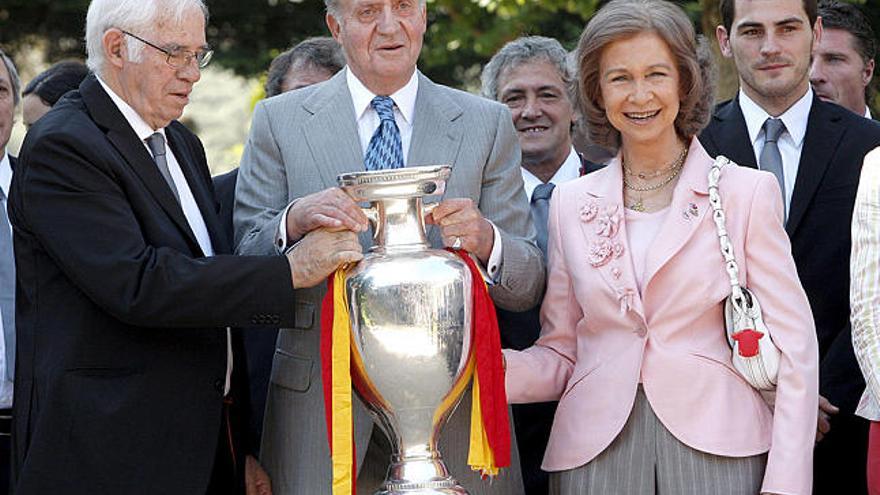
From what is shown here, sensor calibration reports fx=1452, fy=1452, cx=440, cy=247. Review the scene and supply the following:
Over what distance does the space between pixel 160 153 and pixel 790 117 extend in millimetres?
2280

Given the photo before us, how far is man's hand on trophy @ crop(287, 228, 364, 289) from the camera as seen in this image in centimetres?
368

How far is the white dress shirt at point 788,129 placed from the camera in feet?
16.7

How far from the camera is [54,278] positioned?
3930 mm

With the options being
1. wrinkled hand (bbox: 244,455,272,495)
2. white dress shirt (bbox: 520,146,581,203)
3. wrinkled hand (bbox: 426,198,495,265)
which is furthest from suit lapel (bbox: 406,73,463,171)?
white dress shirt (bbox: 520,146,581,203)

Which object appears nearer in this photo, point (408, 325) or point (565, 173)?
point (408, 325)

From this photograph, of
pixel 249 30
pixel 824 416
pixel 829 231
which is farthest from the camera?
pixel 249 30

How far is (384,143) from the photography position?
422 centimetres

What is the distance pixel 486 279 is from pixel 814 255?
142 cm

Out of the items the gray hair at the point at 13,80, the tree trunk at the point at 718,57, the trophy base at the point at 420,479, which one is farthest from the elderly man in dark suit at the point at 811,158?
the tree trunk at the point at 718,57

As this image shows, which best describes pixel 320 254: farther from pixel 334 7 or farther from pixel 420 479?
pixel 334 7

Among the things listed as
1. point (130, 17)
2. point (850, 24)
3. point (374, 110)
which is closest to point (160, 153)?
point (130, 17)

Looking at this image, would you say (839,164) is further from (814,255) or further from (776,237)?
(776,237)

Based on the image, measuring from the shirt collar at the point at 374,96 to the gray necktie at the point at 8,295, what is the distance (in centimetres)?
136

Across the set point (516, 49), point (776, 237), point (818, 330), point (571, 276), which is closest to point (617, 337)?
point (571, 276)
